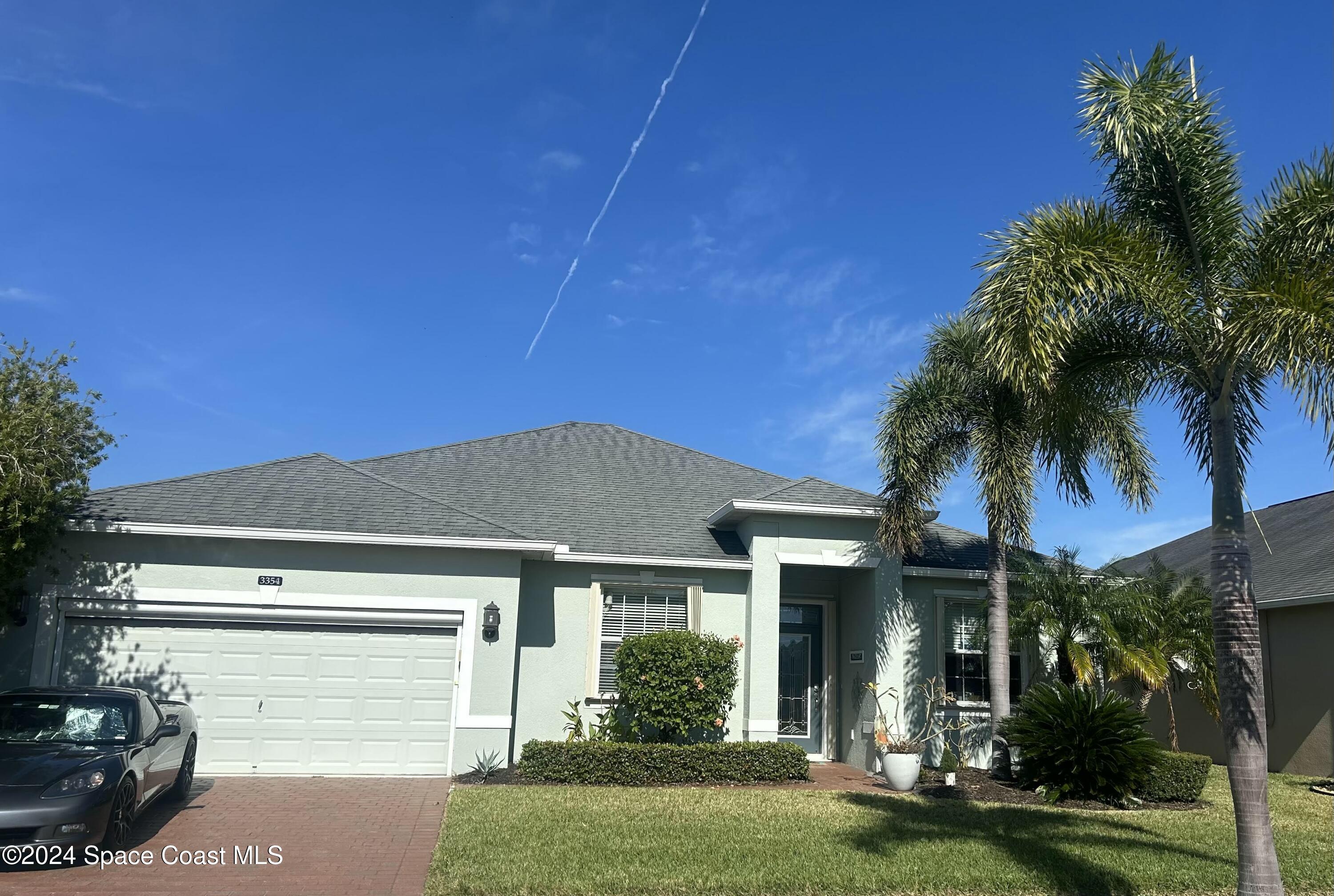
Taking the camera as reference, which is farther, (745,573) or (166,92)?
(745,573)

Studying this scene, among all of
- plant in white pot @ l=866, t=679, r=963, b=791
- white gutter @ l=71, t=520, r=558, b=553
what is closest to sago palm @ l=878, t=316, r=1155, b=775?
plant in white pot @ l=866, t=679, r=963, b=791

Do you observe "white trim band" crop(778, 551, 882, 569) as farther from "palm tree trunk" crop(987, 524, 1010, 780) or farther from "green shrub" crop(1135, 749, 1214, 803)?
"green shrub" crop(1135, 749, 1214, 803)

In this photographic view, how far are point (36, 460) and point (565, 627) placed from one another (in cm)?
775

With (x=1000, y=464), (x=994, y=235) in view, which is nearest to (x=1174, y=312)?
(x=994, y=235)

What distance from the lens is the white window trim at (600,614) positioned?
1505 centimetres

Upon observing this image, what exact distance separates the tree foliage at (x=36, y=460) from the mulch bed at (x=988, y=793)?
40.7 feet

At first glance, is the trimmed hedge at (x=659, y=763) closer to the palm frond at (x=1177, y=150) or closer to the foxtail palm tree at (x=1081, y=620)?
the foxtail palm tree at (x=1081, y=620)

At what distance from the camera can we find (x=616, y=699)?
14.7 m

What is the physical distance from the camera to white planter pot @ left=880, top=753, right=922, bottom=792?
43.7ft

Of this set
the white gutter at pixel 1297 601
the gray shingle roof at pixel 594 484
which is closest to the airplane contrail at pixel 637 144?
the gray shingle roof at pixel 594 484

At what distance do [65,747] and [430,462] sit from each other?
10.4 m

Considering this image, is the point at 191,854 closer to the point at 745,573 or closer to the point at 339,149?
the point at 745,573

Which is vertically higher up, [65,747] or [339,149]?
[339,149]

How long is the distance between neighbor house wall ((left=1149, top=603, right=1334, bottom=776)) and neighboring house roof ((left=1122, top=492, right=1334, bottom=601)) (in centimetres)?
49
